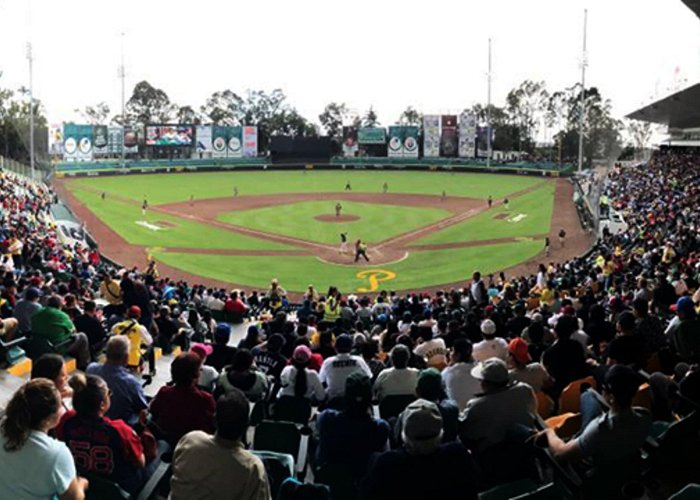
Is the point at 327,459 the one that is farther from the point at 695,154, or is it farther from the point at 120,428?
the point at 695,154

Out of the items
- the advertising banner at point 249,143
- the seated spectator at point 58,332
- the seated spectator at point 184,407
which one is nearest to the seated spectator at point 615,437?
the seated spectator at point 184,407

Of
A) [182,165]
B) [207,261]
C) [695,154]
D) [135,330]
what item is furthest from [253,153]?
[135,330]

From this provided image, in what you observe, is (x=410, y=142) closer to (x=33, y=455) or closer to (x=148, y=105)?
(x=148, y=105)

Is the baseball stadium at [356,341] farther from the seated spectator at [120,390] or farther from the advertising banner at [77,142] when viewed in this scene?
the advertising banner at [77,142]

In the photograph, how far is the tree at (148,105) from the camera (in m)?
151

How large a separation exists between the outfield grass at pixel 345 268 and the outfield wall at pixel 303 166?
176 ft

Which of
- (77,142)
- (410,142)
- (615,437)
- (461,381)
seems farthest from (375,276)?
(77,142)

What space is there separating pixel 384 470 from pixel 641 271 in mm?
21134

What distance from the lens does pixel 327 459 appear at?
6320 millimetres

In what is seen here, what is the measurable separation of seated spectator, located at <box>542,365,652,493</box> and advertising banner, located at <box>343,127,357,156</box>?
341ft

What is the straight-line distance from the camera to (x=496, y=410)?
628cm

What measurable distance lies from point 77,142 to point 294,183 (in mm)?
35755

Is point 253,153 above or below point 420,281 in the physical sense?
above

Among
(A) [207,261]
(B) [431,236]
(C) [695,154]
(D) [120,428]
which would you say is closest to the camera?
(D) [120,428]
